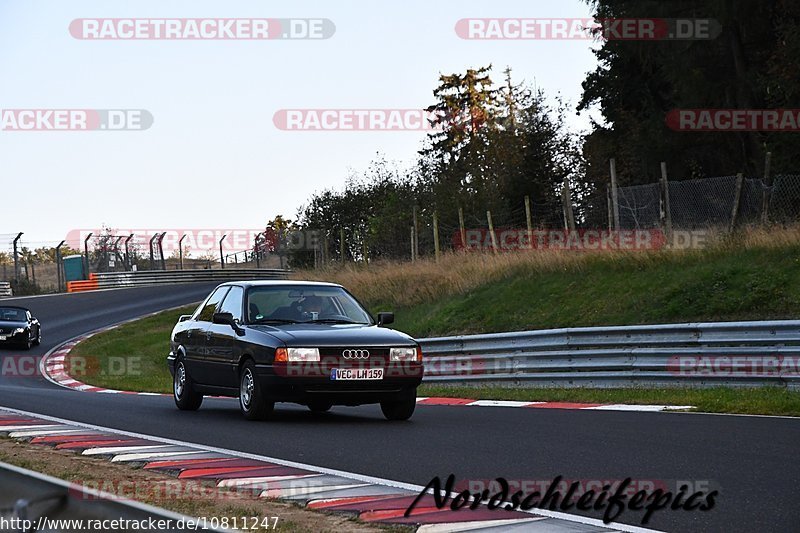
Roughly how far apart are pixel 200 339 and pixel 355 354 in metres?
2.70

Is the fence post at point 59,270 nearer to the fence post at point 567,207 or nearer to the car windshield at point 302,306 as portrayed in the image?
the fence post at point 567,207

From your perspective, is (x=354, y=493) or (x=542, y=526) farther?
(x=354, y=493)

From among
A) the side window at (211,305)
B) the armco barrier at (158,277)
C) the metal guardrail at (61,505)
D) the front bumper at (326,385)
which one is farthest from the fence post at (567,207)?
the armco barrier at (158,277)

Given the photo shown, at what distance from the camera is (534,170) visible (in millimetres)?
Result: 41500

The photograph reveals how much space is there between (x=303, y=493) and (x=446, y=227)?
87.4ft

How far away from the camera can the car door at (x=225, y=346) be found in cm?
1277

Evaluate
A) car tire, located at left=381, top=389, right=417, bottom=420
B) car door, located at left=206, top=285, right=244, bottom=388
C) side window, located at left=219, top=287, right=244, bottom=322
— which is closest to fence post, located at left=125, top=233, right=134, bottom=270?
side window, located at left=219, top=287, right=244, bottom=322

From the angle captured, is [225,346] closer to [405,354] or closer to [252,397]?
[252,397]

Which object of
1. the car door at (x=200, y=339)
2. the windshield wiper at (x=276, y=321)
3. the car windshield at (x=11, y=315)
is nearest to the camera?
the windshield wiper at (x=276, y=321)

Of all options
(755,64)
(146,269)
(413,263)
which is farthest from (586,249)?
(146,269)

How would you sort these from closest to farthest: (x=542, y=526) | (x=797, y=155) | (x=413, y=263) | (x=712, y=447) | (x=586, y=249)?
(x=542, y=526)
(x=712, y=447)
(x=586, y=249)
(x=797, y=155)
(x=413, y=263)

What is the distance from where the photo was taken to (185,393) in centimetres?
1407

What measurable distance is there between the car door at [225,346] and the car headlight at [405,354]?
178 cm

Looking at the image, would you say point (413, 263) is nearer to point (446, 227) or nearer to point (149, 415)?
point (446, 227)
